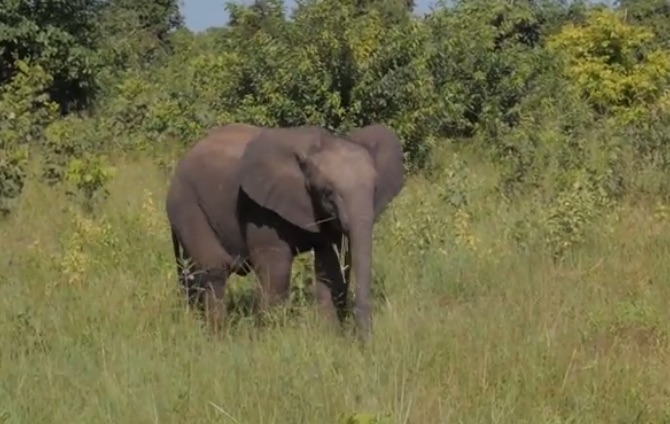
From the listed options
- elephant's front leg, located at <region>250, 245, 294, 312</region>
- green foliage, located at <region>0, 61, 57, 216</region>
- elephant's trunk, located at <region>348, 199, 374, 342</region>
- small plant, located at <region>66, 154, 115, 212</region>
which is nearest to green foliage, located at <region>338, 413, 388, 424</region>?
elephant's trunk, located at <region>348, 199, 374, 342</region>

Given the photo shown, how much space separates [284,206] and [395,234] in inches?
74.6

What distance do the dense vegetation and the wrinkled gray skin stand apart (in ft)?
0.92

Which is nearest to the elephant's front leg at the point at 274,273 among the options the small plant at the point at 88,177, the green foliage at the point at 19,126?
the small plant at the point at 88,177

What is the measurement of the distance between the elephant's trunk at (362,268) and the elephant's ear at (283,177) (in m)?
0.51

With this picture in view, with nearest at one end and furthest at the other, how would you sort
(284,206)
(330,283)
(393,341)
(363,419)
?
(363,419)
(393,341)
(284,206)
(330,283)

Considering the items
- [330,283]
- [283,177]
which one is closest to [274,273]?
[330,283]

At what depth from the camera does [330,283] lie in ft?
19.4

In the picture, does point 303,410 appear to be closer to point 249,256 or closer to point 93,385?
point 93,385

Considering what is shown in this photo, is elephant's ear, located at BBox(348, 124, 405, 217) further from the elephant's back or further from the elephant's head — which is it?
the elephant's back

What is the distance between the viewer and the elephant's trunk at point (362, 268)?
5199 millimetres

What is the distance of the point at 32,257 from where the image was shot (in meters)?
7.42

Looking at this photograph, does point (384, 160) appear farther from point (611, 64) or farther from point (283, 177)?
point (611, 64)

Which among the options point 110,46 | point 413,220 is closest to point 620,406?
point 413,220

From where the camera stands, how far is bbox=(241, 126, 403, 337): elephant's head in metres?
5.41
